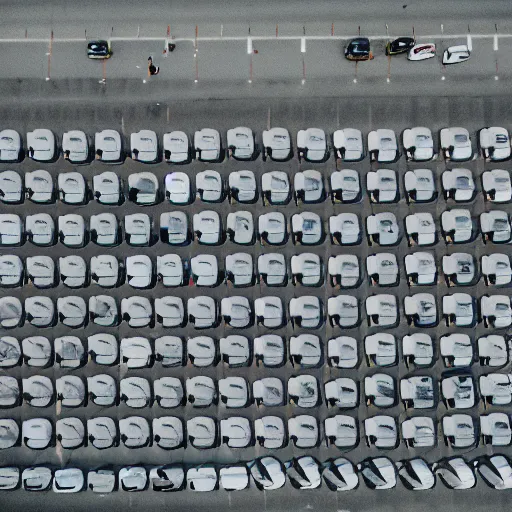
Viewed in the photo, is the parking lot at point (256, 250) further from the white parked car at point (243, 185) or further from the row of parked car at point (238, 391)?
the white parked car at point (243, 185)

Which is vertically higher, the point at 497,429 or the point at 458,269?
the point at 458,269

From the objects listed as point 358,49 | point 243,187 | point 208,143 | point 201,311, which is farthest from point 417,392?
point 358,49

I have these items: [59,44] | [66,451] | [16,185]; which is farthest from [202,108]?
[66,451]

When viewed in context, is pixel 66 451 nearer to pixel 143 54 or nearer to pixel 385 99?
pixel 143 54

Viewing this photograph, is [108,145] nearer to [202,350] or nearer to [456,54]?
[202,350]

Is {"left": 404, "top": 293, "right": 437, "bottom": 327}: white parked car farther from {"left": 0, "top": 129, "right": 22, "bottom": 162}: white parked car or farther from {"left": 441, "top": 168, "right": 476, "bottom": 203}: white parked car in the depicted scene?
{"left": 0, "top": 129, "right": 22, "bottom": 162}: white parked car

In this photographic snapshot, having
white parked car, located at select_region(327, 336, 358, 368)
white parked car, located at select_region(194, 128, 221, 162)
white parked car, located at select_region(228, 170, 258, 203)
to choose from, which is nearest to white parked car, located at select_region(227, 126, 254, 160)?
white parked car, located at select_region(194, 128, 221, 162)
